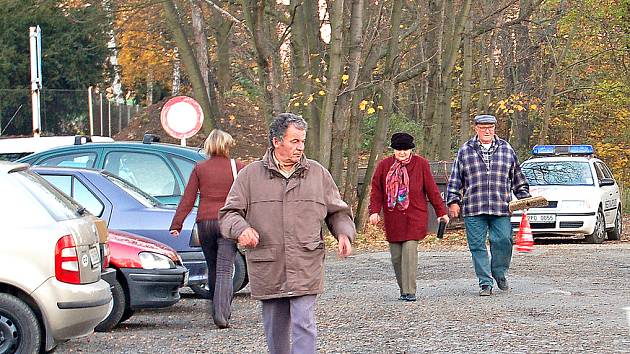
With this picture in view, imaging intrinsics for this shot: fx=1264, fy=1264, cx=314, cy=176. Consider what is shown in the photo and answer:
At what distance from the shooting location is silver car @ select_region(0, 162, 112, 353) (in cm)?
862

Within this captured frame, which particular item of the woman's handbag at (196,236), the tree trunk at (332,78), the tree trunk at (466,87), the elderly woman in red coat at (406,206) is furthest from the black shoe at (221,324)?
the tree trunk at (466,87)

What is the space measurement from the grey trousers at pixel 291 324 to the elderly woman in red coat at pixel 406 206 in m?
5.06

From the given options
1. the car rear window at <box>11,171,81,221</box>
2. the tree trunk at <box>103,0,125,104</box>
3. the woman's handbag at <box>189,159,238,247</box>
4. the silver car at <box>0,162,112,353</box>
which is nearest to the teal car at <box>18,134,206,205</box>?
the woman's handbag at <box>189,159,238,247</box>

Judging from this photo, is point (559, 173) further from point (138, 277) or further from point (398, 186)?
point (138, 277)

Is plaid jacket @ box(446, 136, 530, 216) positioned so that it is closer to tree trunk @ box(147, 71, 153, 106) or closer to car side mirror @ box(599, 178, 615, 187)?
car side mirror @ box(599, 178, 615, 187)

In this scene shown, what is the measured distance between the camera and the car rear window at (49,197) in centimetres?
895

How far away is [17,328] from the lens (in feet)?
28.4

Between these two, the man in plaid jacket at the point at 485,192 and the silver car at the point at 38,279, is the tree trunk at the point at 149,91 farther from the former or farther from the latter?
the silver car at the point at 38,279

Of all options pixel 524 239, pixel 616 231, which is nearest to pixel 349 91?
pixel 524 239

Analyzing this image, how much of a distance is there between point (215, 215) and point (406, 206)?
2.32 m

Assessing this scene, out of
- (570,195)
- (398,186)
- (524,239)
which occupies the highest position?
(398,186)

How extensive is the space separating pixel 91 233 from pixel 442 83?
66.5ft

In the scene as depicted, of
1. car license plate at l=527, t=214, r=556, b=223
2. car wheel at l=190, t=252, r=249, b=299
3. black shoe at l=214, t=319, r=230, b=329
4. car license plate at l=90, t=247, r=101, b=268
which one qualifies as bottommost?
black shoe at l=214, t=319, r=230, b=329

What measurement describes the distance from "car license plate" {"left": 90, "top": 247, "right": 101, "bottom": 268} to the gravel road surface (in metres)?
0.90
